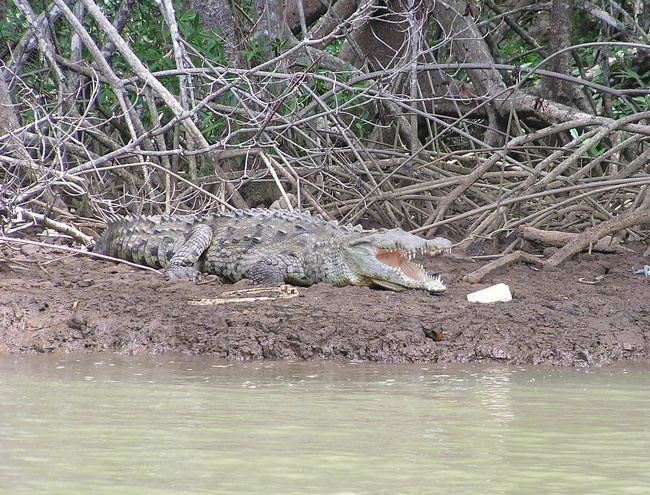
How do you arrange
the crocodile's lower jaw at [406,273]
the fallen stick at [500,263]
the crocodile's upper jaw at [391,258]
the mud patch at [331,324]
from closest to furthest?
the mud patch at [331,324] < the crocodile's lower jaw at [406,273] < the crocodile's upper jaw at [391,258] < the fallen stick at [500,263]

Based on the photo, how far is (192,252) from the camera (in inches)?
276

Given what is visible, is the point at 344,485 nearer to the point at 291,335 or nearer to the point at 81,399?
the point at 81,399

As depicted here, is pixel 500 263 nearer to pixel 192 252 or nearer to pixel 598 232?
pixel 598 232

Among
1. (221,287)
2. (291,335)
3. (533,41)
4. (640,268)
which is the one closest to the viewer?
(291,335)

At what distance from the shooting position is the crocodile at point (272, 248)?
21.0ft

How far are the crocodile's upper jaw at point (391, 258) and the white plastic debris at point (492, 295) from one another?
0.34 m

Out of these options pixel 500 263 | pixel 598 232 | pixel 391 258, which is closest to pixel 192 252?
pixel 391 258

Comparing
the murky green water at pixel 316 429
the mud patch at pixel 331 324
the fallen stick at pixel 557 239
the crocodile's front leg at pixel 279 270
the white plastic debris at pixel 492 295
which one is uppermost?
the fallen stick at pixel 557 239

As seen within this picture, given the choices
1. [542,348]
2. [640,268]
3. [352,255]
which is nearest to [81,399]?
[542,348]

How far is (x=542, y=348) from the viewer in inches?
202

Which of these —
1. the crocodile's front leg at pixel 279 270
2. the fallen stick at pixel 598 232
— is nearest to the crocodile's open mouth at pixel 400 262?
the crocodile's front leg at pixel 279 270

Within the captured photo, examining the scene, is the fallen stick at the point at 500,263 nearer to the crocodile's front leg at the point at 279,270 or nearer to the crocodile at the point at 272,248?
the crocodile at the point at 272,248

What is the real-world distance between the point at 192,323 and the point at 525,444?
2.44 meters

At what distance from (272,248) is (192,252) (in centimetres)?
52
